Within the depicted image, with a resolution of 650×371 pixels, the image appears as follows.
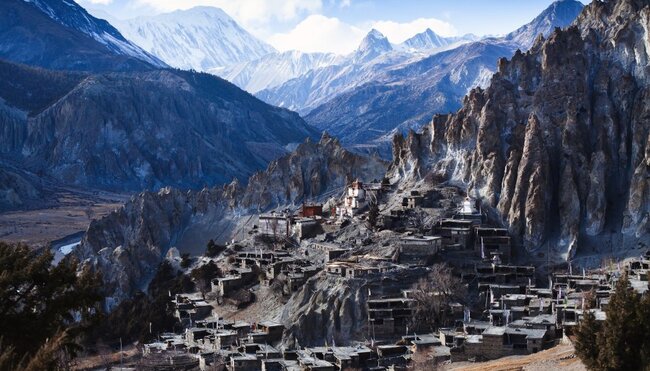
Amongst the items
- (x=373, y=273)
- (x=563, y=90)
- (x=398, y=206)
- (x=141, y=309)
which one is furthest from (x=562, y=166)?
(x=141, y=309)

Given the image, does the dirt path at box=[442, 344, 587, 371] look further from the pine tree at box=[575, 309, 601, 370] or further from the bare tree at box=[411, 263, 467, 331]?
the bare tree at box=[411, 263, 467, 331]

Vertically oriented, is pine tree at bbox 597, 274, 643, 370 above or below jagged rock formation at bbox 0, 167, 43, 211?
below

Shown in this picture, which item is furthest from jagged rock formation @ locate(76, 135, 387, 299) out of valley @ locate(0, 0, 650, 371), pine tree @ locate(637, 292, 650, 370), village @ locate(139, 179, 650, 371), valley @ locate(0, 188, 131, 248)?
pine tree @ locate(637, 292, 650, 370)

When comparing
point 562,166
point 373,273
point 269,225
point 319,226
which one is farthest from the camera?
point 269,225

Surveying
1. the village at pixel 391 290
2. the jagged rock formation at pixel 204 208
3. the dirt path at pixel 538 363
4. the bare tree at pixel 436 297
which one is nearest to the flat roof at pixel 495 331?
the village at pixel 391 290

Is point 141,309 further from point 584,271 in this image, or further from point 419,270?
point 584,271

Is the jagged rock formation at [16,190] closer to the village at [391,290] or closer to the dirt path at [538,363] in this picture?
the village at [391,290]

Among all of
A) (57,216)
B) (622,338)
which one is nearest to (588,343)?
(622,338)
